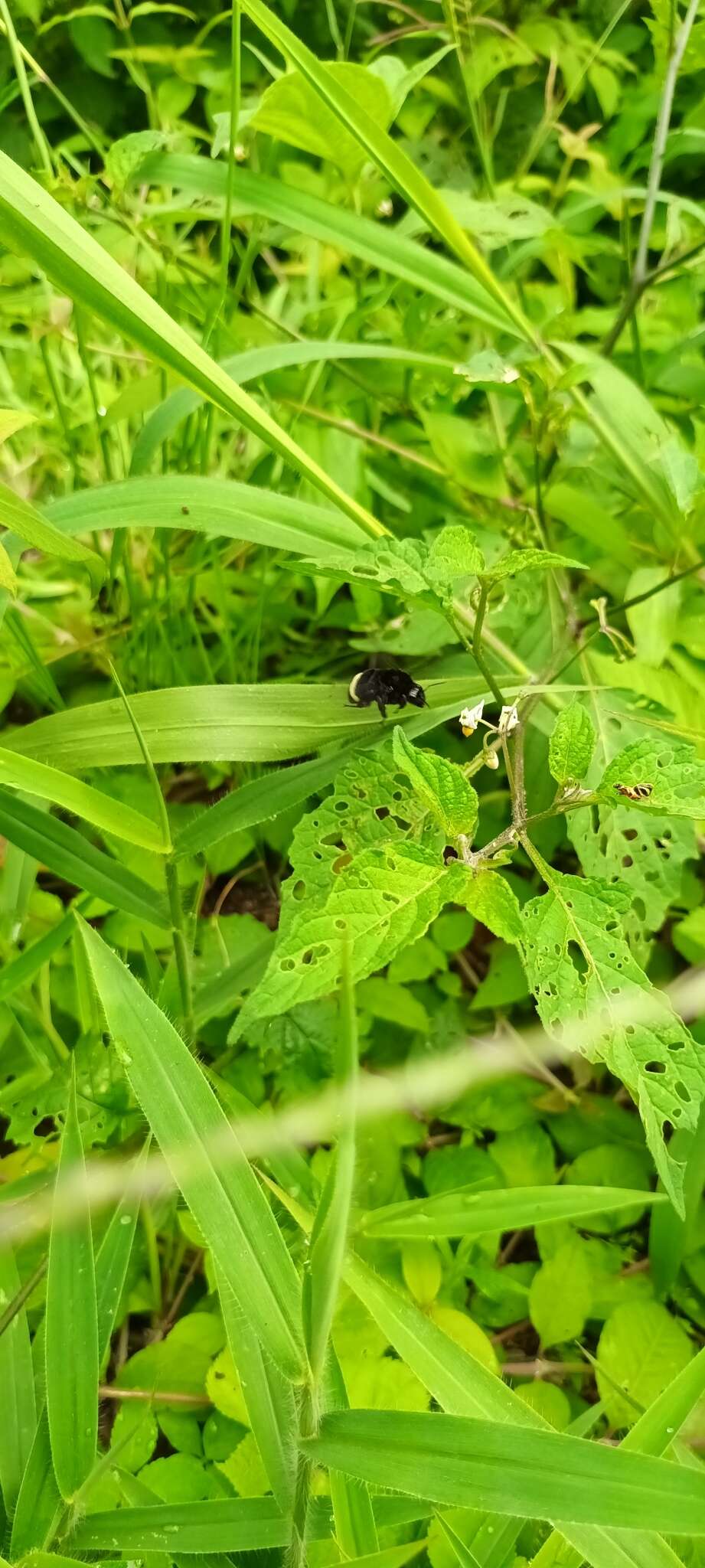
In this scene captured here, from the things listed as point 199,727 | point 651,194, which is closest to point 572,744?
point 199,727

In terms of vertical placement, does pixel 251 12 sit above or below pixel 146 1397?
above

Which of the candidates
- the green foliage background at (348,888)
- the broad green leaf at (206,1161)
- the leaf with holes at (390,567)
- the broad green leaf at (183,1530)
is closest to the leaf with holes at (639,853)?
the green foliage background at (348,888)

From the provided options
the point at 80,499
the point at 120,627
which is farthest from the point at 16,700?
the point at 80,499

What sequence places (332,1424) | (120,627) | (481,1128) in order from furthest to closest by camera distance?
(120,627) → (481,1128) → (332,1424)

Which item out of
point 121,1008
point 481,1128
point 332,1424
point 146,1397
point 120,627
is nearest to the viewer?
point 332,1424

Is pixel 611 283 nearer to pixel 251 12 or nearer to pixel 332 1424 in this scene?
pixel 251 12

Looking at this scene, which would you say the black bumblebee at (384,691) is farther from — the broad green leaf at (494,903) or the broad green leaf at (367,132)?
the broad green leaf at (367,132)

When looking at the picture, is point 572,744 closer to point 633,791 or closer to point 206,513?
point 633,791
